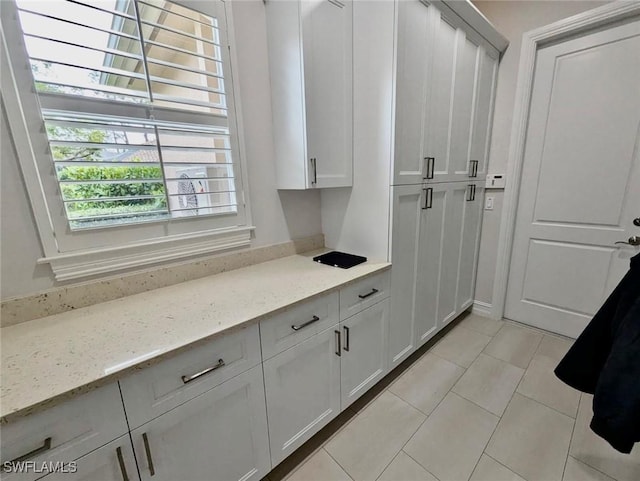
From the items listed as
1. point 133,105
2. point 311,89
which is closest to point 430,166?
point 311,89

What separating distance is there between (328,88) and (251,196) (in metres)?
0.73

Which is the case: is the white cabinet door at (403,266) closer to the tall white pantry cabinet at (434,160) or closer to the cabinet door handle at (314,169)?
the tall white pantry cabinet at (434,160)

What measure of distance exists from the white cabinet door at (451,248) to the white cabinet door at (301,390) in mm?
1126

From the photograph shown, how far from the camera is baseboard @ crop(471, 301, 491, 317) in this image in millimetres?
2552

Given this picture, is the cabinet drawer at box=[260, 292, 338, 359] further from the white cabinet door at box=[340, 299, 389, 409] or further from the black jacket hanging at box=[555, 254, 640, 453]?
the black jacket hanging at box=[555, 254, 640, 453]

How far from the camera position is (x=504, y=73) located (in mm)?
2162

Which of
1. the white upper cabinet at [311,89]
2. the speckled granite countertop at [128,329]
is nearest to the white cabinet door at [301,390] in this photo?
the speckled granite countertop at [128,329]

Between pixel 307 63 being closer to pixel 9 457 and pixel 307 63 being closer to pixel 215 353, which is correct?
pixel 215 353

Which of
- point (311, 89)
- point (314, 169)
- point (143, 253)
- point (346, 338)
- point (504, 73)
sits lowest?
point (346, 338)

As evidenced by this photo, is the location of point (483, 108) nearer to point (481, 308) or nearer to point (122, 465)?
point (481, 308)

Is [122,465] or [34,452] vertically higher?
[34,452]

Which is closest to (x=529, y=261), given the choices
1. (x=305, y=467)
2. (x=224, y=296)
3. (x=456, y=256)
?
(x=456, y=256)

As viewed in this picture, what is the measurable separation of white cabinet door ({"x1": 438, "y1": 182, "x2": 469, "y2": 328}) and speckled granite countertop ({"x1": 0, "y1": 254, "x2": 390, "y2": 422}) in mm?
851

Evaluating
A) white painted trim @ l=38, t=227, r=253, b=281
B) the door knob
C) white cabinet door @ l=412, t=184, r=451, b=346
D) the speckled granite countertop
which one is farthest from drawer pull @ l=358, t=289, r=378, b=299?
the door knob
